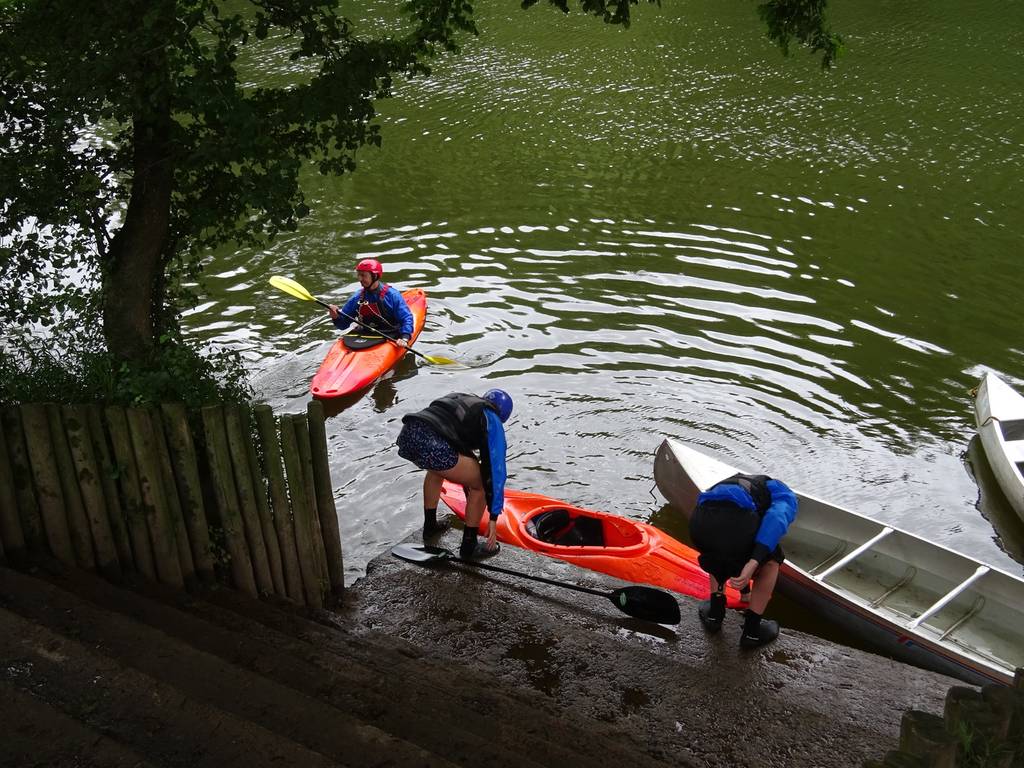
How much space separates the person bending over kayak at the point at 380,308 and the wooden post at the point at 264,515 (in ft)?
20.1

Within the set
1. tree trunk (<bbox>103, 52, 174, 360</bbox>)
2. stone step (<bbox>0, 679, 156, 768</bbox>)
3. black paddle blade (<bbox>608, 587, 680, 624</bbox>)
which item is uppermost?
tree trunk (<bbox>103, 52, 174, 360</bbox>)

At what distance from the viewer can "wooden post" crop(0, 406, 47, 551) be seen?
4.91m

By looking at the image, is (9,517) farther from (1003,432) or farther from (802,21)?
(1003,432)

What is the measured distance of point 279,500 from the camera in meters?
5.52

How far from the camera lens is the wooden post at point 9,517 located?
4883mm

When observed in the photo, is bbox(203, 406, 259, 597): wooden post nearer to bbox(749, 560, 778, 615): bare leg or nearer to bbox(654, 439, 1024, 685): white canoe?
bbox(749, 560, 778, 615): bare leg

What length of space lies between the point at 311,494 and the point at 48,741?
2525mm

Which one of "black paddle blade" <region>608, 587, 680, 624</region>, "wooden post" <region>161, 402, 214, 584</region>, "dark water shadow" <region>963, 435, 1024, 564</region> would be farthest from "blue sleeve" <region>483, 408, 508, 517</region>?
"dark water shadow" <region>963, 435, 1024, 564</region>

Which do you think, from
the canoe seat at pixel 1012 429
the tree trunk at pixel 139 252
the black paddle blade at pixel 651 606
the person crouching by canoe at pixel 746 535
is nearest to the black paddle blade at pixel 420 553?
the black paddle blade at pixel 651 606

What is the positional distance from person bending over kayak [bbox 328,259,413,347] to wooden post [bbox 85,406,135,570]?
21.6 ft

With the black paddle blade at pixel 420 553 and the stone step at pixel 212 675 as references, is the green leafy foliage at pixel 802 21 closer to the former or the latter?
the black paddle blade at pixel 420 553

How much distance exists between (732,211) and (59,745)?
46.2 feet

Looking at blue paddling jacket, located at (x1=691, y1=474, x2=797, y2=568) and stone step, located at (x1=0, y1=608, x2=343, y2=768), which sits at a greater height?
stone step, located at (x1=0, y1=608, x2=343, y2=768)

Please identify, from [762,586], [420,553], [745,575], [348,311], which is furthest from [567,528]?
[348,311]
